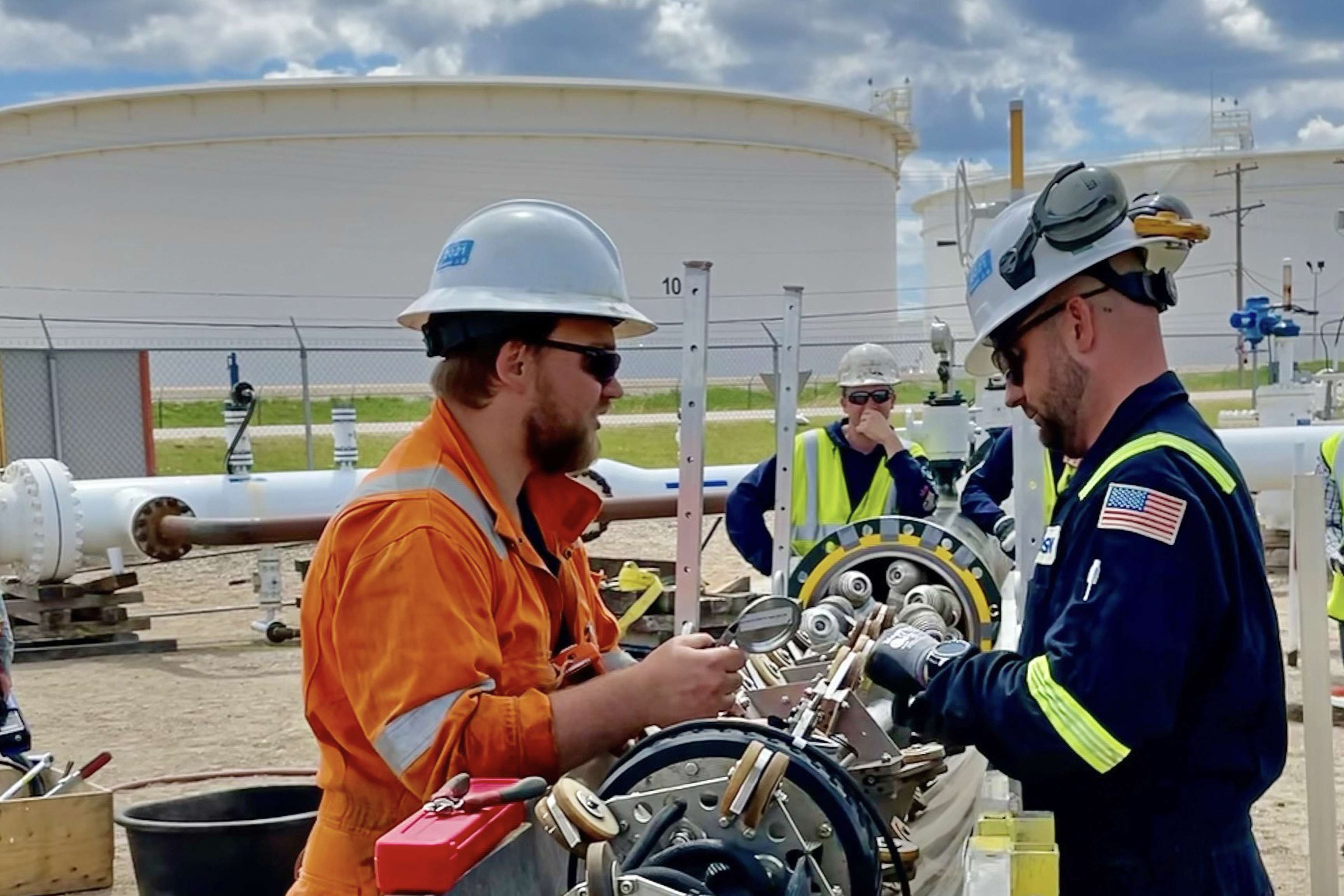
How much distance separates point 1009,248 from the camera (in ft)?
6.99

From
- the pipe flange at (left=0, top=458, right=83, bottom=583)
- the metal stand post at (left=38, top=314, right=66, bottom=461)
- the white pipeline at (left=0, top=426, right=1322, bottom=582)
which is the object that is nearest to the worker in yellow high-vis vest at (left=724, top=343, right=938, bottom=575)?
the white pipeline at (left=0, top=426, right=1322, bottom=582)

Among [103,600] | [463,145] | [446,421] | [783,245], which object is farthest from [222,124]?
[446,421]

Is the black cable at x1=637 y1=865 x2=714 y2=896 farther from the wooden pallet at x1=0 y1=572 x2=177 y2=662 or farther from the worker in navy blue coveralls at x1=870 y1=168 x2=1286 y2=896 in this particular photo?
the wooden pallet at x1=0 y1=572 x2=177 y2=662

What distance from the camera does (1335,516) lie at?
5305 mm

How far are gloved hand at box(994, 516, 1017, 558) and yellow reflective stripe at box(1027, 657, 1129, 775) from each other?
244 centimetres

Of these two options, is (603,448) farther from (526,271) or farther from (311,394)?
(526,271)

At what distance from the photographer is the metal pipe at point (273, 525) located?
295 inches

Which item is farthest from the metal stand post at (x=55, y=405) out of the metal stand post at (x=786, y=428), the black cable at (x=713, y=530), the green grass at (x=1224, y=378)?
the green grass at (x=1224, y=378)

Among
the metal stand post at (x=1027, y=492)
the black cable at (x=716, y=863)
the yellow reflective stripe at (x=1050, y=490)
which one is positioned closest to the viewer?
the black cable at (x=716, y=863)

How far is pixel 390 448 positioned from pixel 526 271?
44.1 ft

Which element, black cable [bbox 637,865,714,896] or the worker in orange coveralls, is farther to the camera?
the worker in orange coveralls

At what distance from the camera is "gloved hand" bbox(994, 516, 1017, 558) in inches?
171

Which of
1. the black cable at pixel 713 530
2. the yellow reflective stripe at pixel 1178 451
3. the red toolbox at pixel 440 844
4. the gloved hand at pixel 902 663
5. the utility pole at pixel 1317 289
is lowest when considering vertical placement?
the black cable at pixel 713 530

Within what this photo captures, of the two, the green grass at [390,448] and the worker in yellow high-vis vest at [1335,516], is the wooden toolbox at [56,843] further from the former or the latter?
the green grass at [390,448]
